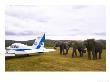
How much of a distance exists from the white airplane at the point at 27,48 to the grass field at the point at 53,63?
0.18 ft

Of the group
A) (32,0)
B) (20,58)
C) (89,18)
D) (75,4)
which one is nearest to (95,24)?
(89,18)

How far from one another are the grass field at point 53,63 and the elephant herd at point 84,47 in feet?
0.15

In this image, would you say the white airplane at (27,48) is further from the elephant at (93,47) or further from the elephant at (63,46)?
the elephant at (93,47)

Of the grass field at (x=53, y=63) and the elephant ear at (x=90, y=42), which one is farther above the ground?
the elephant ear at (x=90, y=42)

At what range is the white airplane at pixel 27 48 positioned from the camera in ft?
8.61

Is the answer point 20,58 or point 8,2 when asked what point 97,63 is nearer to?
point 20,58

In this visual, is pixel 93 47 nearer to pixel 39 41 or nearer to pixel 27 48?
pixel 39 41

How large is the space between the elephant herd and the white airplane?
164 mm

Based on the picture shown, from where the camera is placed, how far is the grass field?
264 centimetres

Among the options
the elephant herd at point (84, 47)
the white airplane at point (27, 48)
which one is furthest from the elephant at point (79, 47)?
the white airplane at point (27, 48)

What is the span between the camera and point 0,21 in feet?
8.52

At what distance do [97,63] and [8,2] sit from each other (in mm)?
1219

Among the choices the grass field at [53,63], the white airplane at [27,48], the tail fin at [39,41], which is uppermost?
the tail fin at [39,41]

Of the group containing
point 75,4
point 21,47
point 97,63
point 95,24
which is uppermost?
point 75,4
